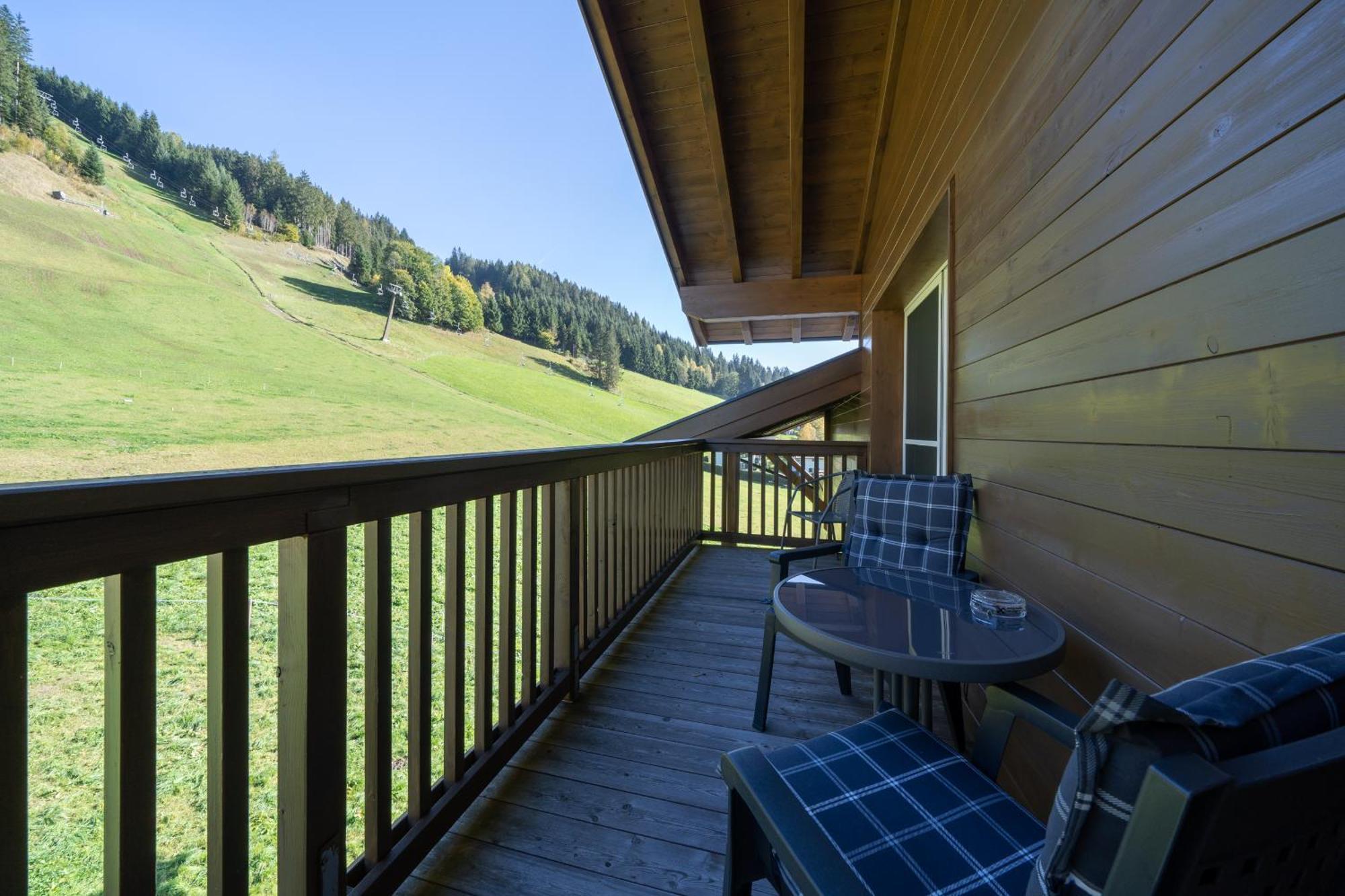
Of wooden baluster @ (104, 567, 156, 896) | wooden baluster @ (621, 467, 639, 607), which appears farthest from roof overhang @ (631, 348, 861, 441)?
wooden baluster @ (104, 567, 156, 896)

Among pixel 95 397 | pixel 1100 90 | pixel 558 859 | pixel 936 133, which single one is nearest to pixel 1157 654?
pixel 1100 90

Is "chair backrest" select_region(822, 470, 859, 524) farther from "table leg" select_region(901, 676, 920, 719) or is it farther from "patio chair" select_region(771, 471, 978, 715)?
"table leg" select_region(901, 676, 920, 719)

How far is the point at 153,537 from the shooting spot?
2.43 feet

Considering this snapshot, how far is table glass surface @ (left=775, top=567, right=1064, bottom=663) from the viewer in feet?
3.95

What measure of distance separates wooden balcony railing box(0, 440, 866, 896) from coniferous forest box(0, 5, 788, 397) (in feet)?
80.6

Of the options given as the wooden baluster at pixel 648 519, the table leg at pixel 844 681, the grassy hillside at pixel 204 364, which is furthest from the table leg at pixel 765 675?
the grassy hillside at pixel 204 364

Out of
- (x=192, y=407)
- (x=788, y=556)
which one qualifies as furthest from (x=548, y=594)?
(x=192, y=407)

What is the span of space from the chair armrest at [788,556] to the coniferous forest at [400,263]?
23.7 meters

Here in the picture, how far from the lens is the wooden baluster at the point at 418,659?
4.34 feet

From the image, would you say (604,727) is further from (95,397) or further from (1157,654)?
(95,397)

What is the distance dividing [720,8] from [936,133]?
1600 mm

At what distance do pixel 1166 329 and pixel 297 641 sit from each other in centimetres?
177

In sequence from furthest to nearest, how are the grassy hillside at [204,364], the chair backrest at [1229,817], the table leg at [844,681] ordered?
the grassy hillside at [204,364], the table leg at [844,681], the chair backrest at [1229,817]

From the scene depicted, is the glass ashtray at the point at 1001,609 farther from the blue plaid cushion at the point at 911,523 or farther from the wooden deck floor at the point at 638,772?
the wooden deck floor at the point at 638,772
